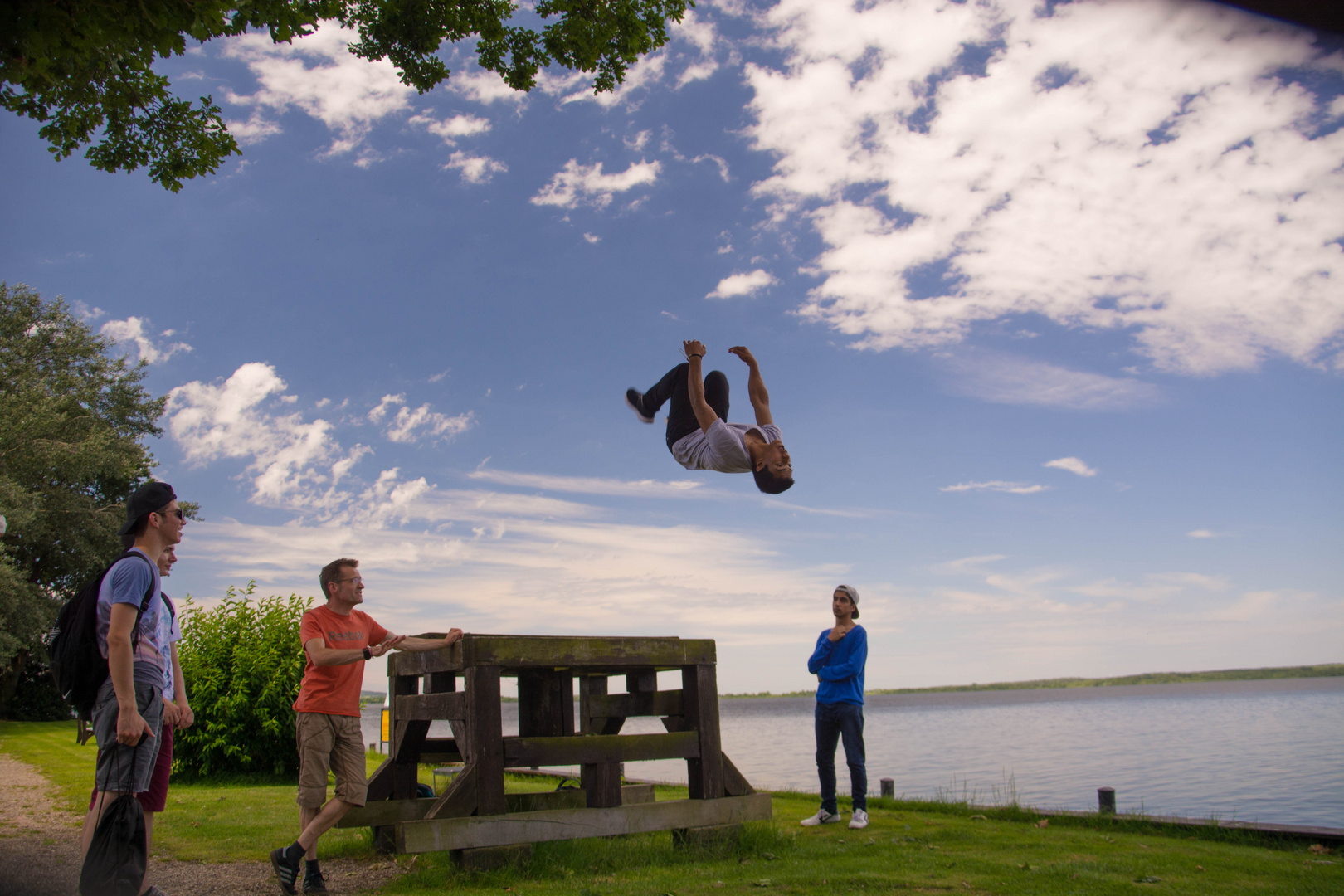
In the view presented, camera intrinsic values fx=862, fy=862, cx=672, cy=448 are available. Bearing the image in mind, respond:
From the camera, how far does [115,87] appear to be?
7.73 m

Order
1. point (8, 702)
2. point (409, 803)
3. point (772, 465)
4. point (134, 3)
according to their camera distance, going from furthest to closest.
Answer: point (8, 702), point (409, 803), point (772, 465), point (134, 3)

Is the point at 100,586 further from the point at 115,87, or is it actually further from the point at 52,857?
the point at 115,87

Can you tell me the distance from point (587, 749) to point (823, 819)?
3.54 metres

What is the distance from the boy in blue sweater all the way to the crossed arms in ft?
10.7

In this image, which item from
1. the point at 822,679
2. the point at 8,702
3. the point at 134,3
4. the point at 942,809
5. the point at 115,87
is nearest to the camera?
the point at 134,3

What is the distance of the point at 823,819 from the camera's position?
8.87 m

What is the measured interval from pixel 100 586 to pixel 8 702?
45.0m

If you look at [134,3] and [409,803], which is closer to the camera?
[134,3]

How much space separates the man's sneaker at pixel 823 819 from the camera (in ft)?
29.0

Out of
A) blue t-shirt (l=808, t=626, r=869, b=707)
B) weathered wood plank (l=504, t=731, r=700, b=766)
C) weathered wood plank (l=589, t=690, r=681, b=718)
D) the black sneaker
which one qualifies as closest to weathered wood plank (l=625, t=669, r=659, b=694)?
weathered wood plank (l=589, t=690, r=681, b=718)

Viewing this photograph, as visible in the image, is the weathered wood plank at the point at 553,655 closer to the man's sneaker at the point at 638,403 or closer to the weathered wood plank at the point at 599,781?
the weathered wood plank at the point at 599,781

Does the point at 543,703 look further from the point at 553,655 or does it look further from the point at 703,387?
the point at 703,387

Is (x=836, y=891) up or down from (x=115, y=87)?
down

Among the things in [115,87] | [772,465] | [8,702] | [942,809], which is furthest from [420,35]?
[8,702]
